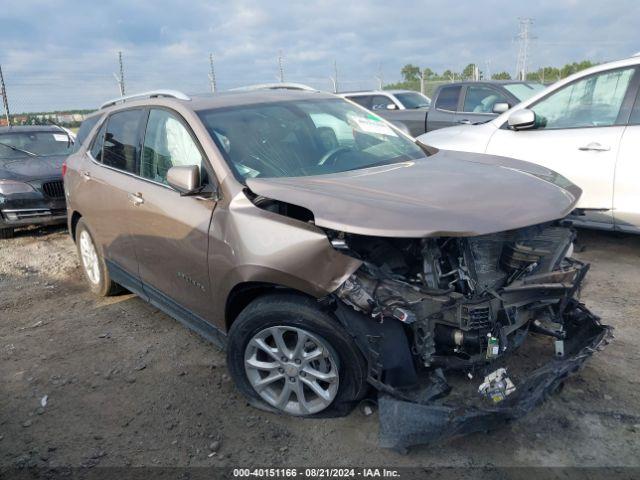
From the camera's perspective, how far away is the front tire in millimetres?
2627

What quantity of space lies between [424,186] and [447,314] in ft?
2.42

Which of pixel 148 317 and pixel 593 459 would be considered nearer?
pixel 593 459

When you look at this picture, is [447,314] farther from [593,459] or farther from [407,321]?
[593,459]

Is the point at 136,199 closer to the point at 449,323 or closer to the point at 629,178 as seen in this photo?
the point at 449,323

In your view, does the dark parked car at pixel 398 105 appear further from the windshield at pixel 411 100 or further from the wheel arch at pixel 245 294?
the wheel arch at pixel 245 294

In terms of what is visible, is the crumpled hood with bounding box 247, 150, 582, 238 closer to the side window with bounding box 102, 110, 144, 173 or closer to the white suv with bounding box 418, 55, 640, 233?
the side window with bounding box 102, 110, 144, 173

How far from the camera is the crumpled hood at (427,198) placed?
243cm

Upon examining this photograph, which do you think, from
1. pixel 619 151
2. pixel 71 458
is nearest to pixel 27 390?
pixel 71 458

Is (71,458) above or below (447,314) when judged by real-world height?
below

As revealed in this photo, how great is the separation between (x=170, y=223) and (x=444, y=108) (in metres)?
7.14

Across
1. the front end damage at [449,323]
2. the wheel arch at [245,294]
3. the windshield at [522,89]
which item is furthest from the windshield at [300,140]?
the windshield at [522,89]

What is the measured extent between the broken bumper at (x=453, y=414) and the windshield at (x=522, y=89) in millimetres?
7101

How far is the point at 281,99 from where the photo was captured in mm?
3914

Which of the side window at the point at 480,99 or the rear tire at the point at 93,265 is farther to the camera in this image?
the side window at the point at 480,99
